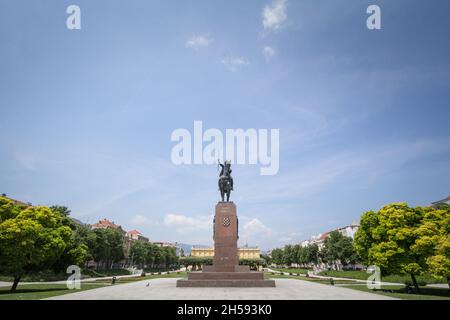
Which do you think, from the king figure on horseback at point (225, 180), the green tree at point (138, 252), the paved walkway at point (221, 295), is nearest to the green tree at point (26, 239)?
the paved walkway at point (221, 295)

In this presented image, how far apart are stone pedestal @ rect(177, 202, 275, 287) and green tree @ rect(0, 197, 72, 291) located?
1172cm

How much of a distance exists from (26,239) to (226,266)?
15527mm

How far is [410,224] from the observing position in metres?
24.9

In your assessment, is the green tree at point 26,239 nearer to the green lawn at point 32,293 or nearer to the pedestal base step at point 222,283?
the green lawn at point 32,293

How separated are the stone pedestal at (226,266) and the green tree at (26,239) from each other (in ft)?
38.5

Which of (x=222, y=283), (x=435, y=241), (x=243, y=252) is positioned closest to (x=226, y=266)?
(x=222, y=283)

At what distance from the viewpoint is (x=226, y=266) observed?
23.7 meters

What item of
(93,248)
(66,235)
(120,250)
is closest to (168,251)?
(120,250)

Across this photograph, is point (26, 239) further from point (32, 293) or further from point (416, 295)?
point (416, 295)
